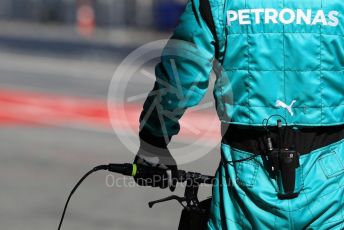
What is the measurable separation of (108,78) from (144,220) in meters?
12.7

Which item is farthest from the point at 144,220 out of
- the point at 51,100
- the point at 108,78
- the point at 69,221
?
the point at 108,78

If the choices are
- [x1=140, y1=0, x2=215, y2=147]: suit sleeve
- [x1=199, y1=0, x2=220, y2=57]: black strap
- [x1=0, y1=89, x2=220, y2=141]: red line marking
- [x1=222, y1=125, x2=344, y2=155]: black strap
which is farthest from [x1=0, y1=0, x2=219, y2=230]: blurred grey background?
[x1=199, y1=0, x2=220, y2=57]: black strap

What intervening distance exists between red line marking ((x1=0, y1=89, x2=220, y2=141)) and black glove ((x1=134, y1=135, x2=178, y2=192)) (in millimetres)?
7085

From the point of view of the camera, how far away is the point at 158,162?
11.8 ft

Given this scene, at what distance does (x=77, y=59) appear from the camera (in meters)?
24.8

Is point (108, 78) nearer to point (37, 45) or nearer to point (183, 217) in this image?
point (37, 45)

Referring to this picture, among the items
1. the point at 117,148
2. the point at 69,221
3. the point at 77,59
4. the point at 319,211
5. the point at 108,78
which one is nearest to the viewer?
the point at 319,211

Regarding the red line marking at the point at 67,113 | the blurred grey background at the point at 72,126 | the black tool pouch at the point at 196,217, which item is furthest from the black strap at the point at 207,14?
the red line marking at the point at 67,113

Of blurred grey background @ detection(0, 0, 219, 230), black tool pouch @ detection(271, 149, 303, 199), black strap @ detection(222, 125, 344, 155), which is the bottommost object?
blurred grey background @ detection(0, 0, 219, 230)

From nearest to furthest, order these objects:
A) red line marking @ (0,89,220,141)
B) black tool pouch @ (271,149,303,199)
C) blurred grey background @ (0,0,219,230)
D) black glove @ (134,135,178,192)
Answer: black tool pouch @ (271,149,303,199), black glove @ (134,135,178,192), blurred grey background @ (0,0,219,230), red line marking @ (0,89,220,141)

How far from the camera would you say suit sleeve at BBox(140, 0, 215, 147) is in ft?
11.2

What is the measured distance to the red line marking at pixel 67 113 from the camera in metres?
12.3

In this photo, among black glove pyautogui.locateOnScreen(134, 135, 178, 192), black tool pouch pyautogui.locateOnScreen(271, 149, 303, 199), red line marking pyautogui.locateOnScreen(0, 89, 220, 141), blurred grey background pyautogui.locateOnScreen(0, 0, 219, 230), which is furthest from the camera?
red line marking pyautogui.locateOnScreen(0, 89, 220, 141)

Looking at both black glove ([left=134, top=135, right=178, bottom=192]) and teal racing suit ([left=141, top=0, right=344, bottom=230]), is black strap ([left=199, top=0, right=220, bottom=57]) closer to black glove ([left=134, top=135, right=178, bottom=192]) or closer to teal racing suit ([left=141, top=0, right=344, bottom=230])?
teal racing suit ([left=141, top=0, right=344, bottom=230])
